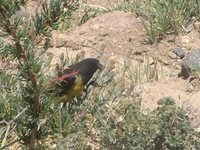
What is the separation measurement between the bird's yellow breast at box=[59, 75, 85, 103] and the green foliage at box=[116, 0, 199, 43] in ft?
7.78

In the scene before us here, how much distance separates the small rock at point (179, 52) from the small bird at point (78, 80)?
1752 millimetres

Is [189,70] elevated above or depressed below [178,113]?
below

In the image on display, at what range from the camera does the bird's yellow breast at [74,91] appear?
4.25 m

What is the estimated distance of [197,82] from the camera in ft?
17.6

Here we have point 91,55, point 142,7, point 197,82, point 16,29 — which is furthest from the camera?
point 142,7

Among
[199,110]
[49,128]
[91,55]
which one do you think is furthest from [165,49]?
[49,128]

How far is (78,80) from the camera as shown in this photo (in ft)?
14.2

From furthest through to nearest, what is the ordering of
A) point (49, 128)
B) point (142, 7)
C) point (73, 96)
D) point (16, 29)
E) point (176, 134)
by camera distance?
point (142, 7)
point (73, 96)
point (176, 134)
point (49, 128)
point (16, 29)

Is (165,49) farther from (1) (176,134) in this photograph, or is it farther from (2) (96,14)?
(1) (176,134)

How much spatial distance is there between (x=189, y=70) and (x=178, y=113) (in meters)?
2.06

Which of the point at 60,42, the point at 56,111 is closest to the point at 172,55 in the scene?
the point at 60,42

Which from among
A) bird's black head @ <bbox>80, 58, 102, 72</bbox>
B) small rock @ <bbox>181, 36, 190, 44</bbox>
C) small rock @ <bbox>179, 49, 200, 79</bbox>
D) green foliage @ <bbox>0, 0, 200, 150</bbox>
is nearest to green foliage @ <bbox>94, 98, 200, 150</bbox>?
green foliage @ <bbox>0, 0, 200, 150</bbox>

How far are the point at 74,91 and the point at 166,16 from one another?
104 inches

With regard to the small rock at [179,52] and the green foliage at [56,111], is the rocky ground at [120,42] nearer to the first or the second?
the small rock at [179,52]
